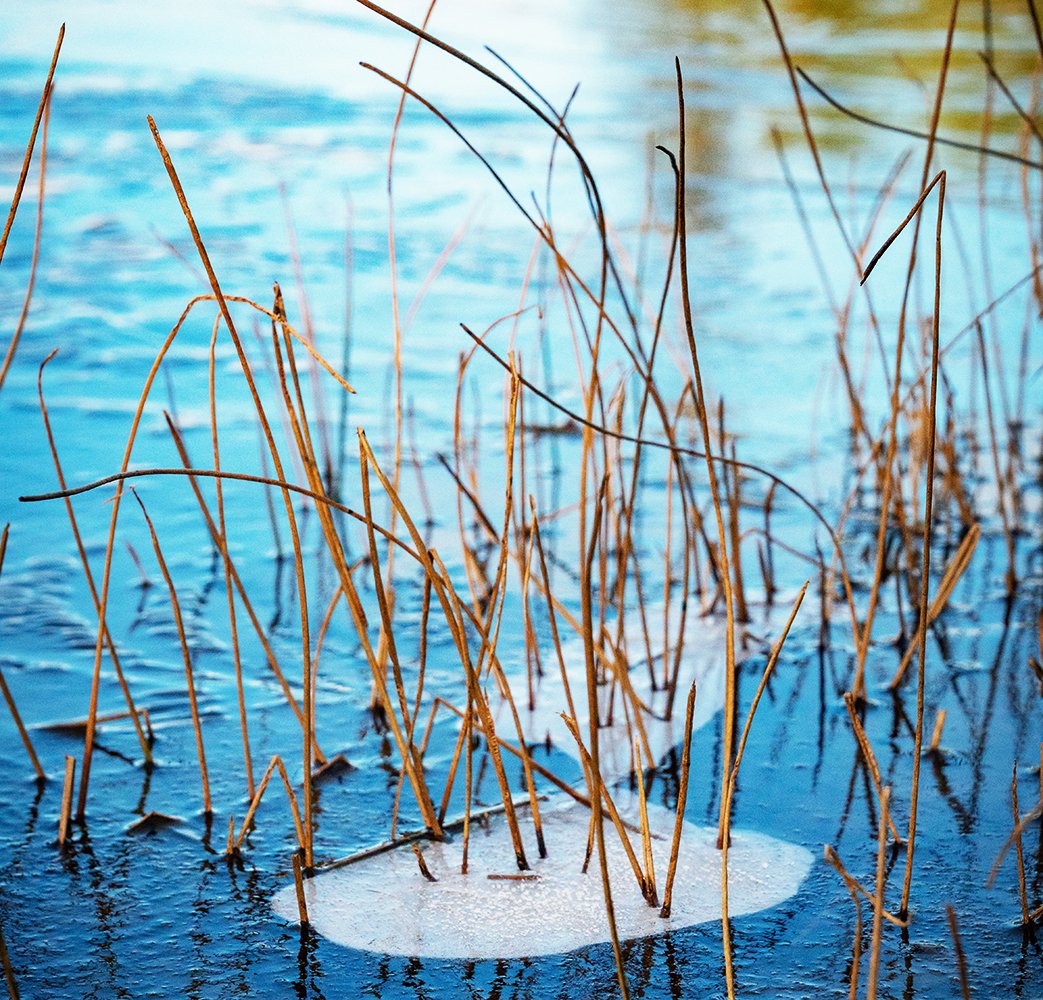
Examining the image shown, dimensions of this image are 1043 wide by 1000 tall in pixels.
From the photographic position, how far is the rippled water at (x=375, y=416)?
1226 mm

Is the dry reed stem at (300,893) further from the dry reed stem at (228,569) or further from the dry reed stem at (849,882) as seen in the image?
the dry reed stem at (849,882)

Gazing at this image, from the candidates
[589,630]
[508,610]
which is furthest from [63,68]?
[589,630]

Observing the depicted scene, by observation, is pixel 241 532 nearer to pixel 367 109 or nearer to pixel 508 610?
pixel 508 610

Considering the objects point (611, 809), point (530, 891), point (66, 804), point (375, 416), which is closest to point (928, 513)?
point (611, 809)

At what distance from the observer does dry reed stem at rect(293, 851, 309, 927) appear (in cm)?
112

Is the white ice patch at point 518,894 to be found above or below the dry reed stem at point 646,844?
below

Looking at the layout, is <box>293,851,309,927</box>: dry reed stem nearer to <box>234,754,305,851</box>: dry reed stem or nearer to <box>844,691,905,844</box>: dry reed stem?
<box>234,754,305,851</box>: dry reed stem

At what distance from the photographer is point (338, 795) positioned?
4.84ft

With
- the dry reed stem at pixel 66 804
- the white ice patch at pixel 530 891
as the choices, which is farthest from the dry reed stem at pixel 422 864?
the dry reed stem at pixel 66 804

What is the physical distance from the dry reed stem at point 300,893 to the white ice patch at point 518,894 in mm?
18

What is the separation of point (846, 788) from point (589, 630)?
0.65m

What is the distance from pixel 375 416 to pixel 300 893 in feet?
5.63

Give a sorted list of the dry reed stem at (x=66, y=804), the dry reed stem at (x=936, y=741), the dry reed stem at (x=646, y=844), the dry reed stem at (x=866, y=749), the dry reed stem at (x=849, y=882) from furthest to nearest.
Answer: the dry reed stem at (x=936, y=741) → the dry reed stem at (x=66, y=804) → the dry reed stem at (x=646, y=844) → the dry reed stem at (x=866, y=749) → the dry reed stem at (x=849, y=882)

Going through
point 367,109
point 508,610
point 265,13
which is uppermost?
point 265,13
